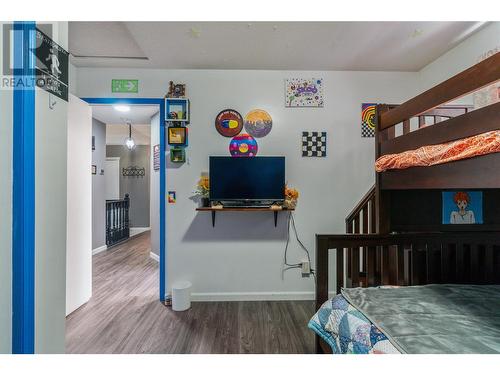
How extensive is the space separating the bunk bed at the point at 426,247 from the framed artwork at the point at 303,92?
1.02 metres

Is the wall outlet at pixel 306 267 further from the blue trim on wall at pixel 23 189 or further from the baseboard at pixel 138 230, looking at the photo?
the baseboard at pixel 138 230

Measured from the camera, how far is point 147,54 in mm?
2355

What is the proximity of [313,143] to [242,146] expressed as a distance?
0.79 metres

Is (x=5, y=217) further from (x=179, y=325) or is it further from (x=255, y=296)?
(x=255, y=296)

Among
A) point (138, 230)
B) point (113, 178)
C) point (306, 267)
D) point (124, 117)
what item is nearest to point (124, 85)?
point (124, 117)

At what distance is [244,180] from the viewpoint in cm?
250

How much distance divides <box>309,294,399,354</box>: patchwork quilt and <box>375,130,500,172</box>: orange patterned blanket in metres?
0.84

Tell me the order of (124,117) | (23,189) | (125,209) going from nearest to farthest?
(23,189) < (124,117) < (125,209)

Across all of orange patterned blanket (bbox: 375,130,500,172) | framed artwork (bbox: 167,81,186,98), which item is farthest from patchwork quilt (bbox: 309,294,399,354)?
framed artwork (bbox: 167,81,186,98)

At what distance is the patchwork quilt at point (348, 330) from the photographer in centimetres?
103

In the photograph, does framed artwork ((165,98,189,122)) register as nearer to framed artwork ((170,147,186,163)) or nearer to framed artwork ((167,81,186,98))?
framed artwork ((167,81,186,98))

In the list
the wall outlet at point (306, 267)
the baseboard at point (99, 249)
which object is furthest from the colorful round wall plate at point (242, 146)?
the baseboard at point (99, 249)

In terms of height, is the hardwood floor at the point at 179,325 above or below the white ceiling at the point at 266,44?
below
